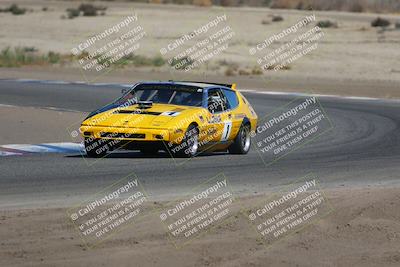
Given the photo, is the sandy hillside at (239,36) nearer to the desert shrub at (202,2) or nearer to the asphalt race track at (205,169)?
the desert shrub at (202,2)

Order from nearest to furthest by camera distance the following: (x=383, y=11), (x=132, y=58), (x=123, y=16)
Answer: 1. (x=132, y=58)
2. (x=123, y=16)
3. (x=383, y=11)

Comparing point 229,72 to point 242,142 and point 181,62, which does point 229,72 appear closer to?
point 181,62

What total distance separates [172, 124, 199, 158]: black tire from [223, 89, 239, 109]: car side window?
1.62 meters

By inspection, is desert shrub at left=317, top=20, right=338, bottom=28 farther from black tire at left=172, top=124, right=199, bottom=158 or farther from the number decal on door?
black tire at left=172, top=124, right=199, bottom=158

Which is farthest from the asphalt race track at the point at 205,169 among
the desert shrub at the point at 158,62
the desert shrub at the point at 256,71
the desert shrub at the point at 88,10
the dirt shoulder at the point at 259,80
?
the desert shrub at the point at 88,10

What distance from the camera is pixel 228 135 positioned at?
18031 mm

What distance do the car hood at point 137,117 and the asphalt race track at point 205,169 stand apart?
0.57 metres

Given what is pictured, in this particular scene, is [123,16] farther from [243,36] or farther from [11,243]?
→ [11,243]

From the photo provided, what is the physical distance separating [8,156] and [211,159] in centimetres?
328

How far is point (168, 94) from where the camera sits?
17.6 metres

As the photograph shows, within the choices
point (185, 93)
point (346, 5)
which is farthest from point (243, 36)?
point (185, 93)

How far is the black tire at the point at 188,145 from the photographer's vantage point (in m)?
16.7

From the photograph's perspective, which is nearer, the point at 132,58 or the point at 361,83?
the point at 361,83

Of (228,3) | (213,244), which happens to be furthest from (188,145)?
(228,3)
